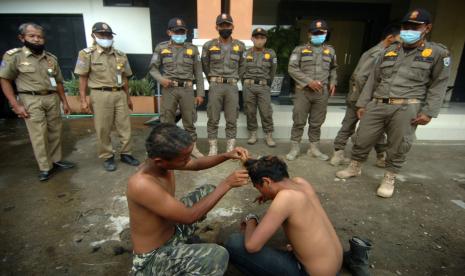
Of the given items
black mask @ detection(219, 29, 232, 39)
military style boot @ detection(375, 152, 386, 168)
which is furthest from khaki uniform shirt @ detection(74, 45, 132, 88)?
military style boot @ detection(375, 152, 386, 168)

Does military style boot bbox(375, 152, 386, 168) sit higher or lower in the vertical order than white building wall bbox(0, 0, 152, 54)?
lower

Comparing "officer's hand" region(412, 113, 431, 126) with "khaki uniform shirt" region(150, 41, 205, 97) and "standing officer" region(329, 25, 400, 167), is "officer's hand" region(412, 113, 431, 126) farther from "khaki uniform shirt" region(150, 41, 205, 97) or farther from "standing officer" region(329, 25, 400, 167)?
"khaki uniform shirt" region(150, 41, 205, 97)

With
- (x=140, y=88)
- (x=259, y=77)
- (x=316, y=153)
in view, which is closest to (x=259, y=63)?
(x=259, y=77)

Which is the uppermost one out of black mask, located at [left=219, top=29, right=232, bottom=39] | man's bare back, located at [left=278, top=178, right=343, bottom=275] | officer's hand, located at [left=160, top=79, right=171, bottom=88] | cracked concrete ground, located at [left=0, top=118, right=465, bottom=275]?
black mask, located at [left=219, top=29, right=232, bottom=39]

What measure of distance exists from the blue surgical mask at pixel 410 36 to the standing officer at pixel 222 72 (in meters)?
2.20

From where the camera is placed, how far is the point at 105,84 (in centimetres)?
357

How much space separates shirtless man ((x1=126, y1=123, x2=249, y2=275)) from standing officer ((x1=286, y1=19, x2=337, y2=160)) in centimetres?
282

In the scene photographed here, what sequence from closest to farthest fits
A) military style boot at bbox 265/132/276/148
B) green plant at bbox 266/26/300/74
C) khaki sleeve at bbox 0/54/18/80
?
khaki sleeve at bbox 0/54/18/80, military style boot at bbox 265/132/276/148, green plant at bbox 266/26/300/74

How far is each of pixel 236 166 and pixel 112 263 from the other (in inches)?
84.9

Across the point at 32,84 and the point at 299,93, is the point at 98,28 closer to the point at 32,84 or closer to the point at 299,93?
the point at 32,84

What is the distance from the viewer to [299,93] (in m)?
4.16

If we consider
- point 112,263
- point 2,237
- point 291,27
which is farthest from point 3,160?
point 291,27

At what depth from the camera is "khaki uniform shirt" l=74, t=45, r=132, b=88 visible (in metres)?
3.44

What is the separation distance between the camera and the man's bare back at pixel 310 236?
1534 mm
